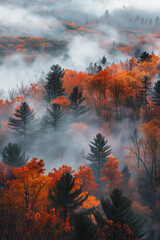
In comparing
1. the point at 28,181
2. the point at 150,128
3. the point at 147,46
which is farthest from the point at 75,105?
the point at 147,46

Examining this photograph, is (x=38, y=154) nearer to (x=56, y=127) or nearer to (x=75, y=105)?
(x=56, y=127)

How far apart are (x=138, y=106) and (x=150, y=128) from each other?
15861mm

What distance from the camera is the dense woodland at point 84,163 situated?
16016mm

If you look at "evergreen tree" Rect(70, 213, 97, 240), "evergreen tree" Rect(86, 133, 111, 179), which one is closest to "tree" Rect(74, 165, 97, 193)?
"evergreen tree" Rect(86, 133, 111, 179)

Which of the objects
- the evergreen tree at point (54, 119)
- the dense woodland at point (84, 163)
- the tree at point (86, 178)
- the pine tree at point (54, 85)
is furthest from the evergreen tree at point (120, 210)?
the pine tree at point (54, 85)

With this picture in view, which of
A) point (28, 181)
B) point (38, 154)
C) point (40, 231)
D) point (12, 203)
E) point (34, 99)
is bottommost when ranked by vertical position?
point (40, 231)

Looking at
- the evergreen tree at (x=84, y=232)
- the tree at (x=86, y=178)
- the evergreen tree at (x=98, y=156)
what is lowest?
the evergreen tree at (x=84, y=232)

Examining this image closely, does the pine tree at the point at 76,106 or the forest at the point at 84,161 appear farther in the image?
the pine tree at the point at 76,106

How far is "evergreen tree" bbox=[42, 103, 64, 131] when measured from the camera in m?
42.0

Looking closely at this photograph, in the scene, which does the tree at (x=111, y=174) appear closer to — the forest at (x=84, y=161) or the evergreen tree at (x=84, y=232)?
the forest at (x=84, y=161)

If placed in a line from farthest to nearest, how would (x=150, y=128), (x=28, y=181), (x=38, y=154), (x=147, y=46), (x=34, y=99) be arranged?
(x=147, y=46), (x=34, y=99), (x=38, y=154), (x=150, y=128), (x=28, y=181)

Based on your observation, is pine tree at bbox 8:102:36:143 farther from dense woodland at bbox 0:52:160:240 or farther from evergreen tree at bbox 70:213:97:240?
evergreen tree at bbox 70:213:97:240

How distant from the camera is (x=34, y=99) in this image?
59969 millimetres

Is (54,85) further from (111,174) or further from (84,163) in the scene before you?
(111,174)
